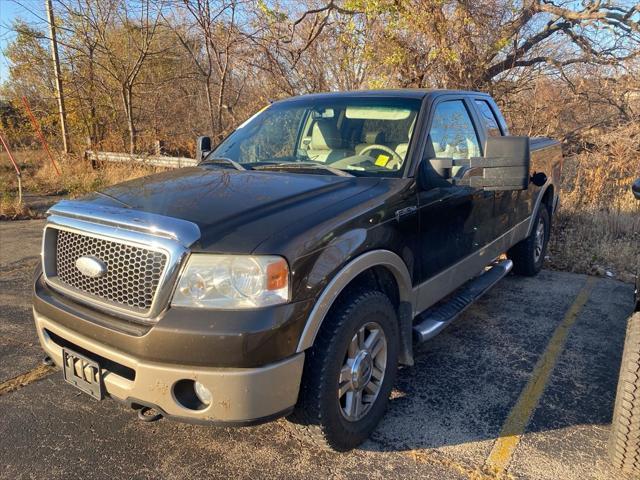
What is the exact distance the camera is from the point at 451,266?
350 cm

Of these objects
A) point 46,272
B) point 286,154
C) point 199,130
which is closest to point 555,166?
point 286,154

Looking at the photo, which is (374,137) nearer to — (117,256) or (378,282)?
(378,282)

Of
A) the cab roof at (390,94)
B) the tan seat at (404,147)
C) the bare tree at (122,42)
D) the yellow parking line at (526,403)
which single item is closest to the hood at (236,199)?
the tan seat at (404,147)

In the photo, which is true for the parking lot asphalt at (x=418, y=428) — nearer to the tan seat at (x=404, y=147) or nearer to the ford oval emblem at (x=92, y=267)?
the ford oval emblem at (x=92, y=267)

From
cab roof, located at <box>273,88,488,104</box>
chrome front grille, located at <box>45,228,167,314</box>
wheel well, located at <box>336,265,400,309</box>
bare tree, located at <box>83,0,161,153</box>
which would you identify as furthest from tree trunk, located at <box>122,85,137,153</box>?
wheel well, located at <box>336,265,400,309</box>

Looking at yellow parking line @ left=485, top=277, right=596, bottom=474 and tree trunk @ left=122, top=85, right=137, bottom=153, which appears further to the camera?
tree trunk @ left=122, top=85, right=137, bottom=153

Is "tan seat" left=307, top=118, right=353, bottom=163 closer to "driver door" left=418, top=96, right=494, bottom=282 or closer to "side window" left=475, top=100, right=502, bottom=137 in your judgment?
"driver door" left=418, top=96, right=494, bottom=282

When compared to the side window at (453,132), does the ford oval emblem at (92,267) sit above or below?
below

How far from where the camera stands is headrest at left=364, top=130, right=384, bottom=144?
336 centimetres

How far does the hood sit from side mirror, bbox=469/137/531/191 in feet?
2.36

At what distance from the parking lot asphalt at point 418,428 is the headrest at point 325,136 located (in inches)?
67.1

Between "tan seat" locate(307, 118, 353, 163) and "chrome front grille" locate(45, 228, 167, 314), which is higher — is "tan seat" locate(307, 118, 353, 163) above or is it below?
above

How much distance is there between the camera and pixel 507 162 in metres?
2.94

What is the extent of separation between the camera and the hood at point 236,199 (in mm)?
2182
